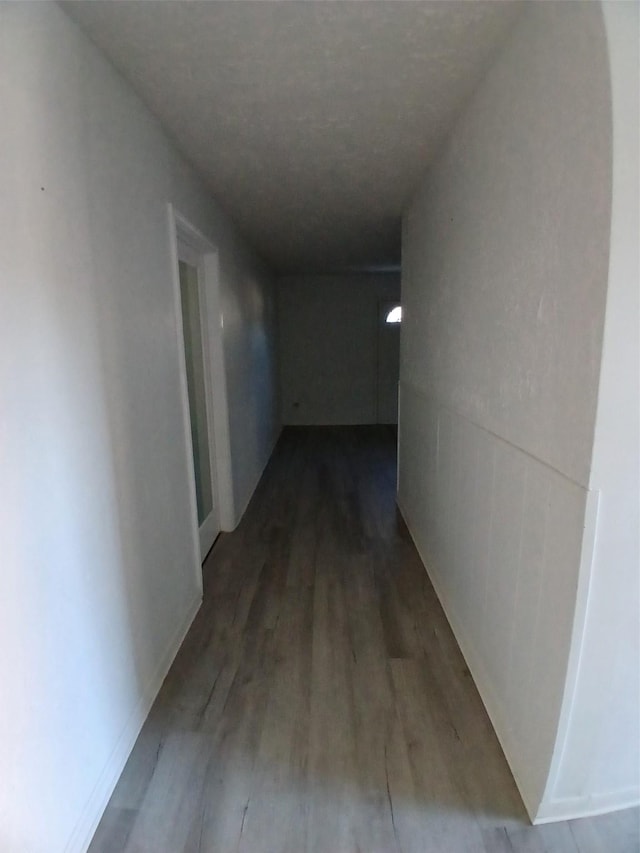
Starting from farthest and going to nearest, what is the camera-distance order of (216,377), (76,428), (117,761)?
1. (216,377)
2. (117,761)
3. (76,428)

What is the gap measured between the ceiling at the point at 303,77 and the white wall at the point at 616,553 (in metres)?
0.65

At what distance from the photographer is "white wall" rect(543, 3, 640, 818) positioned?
926 mm

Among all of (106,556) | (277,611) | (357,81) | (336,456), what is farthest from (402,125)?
(336,456)

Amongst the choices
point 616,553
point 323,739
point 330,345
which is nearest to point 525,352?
point 616,553

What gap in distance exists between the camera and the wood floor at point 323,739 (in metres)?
1.30

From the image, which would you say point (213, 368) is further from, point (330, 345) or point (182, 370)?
point (330, 345)

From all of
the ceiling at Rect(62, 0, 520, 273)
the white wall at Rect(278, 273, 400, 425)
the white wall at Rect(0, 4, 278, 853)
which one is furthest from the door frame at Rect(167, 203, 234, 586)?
the white wall at Rect(278, 273, 400, 425)

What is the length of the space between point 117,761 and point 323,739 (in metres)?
0.69

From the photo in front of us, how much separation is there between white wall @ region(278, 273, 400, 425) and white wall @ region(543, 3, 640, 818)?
5.87 metres

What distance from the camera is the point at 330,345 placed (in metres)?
6.93

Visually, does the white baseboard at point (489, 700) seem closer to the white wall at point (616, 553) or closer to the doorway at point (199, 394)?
the white wall at point (616, 553)

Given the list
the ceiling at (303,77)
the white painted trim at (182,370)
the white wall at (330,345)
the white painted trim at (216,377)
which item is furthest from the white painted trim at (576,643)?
the white wall at (330,345)

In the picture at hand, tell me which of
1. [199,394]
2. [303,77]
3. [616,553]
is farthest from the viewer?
[199,394]

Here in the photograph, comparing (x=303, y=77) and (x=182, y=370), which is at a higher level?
(x=303, y=77)
